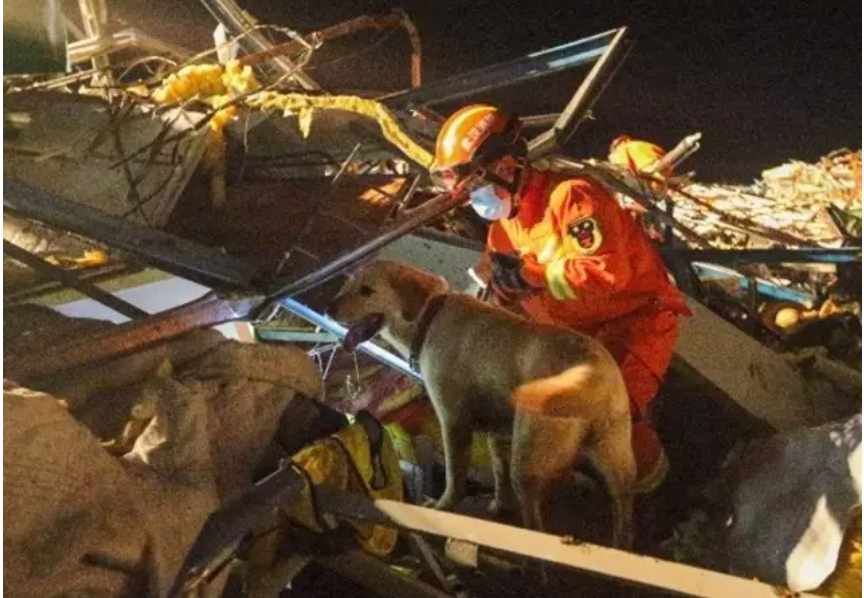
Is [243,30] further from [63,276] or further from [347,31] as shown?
[63,276]

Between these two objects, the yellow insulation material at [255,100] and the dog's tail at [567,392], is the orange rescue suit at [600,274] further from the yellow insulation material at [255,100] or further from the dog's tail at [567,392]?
the yellow insulation material at [255,100]

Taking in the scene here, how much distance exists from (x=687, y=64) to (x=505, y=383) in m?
25.4

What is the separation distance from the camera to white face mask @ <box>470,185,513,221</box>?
452cm

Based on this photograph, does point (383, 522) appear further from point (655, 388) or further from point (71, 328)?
point (655, 388)

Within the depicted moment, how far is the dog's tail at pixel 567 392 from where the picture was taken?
3633mm

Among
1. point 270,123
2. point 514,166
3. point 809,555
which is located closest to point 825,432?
point 809,555

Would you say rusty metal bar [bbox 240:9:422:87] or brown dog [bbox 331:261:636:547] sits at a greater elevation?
rusty metal bar [bbox 240:9:422:87]

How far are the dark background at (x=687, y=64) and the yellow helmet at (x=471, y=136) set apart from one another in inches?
691

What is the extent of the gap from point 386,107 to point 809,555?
10.6ft

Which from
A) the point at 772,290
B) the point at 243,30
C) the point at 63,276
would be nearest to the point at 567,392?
the point at 63,276

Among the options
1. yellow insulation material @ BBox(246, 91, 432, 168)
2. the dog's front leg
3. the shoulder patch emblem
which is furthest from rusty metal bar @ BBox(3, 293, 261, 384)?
the shoulder patch emblem

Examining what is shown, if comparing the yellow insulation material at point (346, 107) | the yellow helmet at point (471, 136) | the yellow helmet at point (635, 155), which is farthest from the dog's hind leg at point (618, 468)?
the yellow helmet at point (635, 155)

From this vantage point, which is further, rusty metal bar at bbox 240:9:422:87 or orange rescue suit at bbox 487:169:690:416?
rusty metal bar at bbox 240:9:422:87

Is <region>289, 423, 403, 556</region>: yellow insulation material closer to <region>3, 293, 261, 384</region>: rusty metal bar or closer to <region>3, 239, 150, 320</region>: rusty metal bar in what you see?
<region>3, 293, 261, 384</region>: rusty metal bar
